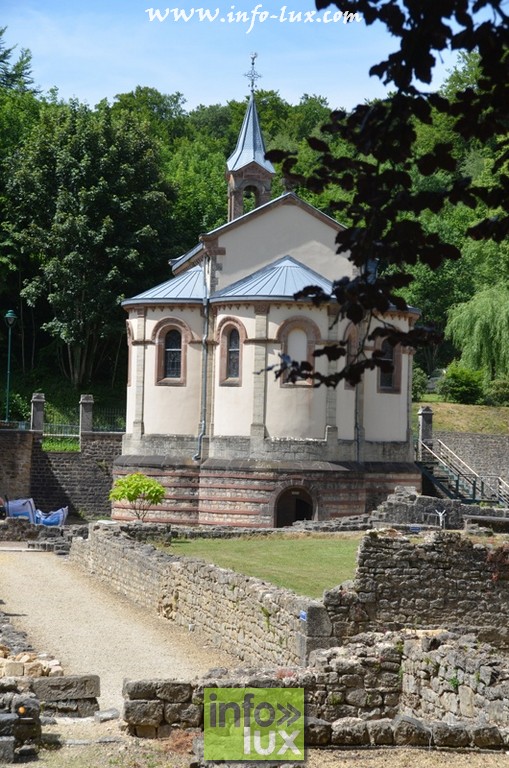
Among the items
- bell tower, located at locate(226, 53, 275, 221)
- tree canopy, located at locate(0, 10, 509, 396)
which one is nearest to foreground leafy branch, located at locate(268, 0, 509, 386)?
tree canopy, located at locate(0, 10, 509, 396)

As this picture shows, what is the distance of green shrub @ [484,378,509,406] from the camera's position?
5772 cm

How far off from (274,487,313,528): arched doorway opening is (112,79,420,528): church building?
0.14ft

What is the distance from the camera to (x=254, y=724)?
10.1 m

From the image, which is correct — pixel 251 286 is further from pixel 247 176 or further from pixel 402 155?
pixel 402 155

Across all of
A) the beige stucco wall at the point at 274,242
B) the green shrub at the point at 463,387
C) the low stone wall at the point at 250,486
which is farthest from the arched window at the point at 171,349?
the green shrub at the point at 463,387

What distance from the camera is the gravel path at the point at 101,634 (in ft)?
54.2

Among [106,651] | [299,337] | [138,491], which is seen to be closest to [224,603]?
[106,651]

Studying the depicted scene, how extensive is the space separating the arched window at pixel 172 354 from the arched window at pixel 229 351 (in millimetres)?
1705

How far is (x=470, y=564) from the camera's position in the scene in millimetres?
17438

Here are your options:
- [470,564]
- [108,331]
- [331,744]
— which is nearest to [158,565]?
[470,564]

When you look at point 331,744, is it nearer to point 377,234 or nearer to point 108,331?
point 377,234

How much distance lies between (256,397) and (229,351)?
216 cm

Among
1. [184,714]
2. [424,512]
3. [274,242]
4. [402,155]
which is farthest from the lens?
[274,242]

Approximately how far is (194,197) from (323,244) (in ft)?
82.7
